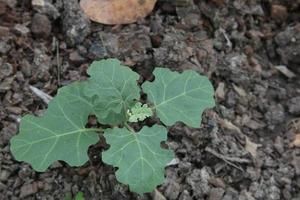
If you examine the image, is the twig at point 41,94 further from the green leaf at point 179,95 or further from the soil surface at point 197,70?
the green leaf at point 179,95

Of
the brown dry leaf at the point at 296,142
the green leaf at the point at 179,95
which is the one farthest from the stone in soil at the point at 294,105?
the green leaf at the point at 179,95

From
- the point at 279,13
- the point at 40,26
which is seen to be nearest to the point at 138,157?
the point at 40,26

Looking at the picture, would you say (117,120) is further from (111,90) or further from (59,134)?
(59,134)

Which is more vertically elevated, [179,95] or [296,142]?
[179,95]

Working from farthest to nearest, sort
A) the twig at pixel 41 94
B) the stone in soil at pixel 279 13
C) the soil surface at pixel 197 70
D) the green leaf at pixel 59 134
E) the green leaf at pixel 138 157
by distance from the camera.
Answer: the stone in soil at pixel 279 13
the twig at pixel 41 94
the soil surface at pixel 197 70
the green leaf at pixel 59 134
the green leaf at pixel 138 157

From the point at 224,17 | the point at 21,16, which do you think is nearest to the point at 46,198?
the point at 21,16

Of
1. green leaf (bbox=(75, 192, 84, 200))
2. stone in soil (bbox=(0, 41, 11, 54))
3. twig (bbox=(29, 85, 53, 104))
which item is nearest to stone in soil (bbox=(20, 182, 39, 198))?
green leaf (bbox=(75, 192, 84, 200))

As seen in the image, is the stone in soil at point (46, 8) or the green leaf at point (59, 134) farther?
the stone in soil at point (46, 8)
